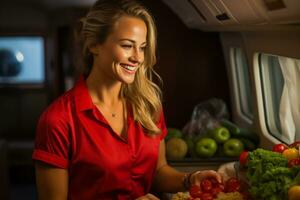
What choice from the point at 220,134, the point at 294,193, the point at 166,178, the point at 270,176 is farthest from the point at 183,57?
the point at 294,193

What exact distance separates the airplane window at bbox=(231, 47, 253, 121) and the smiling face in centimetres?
144

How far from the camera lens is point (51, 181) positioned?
165 centimetres

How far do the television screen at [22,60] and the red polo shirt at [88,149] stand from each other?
4295 mm

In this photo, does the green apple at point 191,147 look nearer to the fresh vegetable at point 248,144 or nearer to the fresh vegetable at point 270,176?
the fresh vegetable at point 248,144

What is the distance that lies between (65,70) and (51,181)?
3.25m

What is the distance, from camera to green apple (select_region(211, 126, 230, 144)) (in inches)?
108

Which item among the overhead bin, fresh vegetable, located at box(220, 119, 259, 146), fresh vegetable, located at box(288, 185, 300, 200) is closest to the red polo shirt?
the overhead bin

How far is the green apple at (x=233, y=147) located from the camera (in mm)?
2708

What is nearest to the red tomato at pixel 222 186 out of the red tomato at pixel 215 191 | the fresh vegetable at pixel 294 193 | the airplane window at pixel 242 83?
the red tomato at pixel 215 191

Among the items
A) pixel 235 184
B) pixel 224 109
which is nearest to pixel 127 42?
pixel 235 184

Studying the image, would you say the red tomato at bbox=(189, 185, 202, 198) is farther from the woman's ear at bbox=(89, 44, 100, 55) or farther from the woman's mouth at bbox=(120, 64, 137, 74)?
the woman's ear at bbox=(89, 44, 100, 55)

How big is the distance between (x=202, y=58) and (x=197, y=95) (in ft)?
0.79

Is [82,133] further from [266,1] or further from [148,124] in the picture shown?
[266,1]

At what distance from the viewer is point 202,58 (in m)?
3.24
